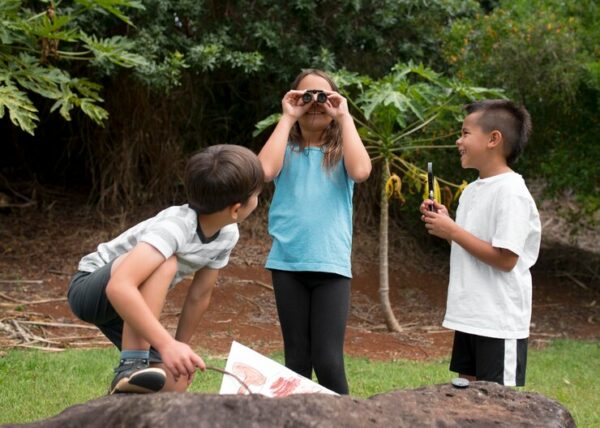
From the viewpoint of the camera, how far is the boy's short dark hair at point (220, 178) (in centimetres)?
314

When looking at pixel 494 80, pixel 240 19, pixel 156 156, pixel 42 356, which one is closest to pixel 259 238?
pixel 156 156

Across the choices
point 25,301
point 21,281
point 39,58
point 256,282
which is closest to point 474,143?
Result: point 39,58

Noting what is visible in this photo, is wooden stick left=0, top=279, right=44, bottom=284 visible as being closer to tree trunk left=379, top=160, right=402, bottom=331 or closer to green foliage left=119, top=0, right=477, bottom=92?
green foliage left=119, top=0, right=477, bottom=92

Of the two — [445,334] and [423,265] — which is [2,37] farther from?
[423,265]

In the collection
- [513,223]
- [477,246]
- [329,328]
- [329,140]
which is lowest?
[329,328]

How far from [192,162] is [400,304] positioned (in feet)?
24.0

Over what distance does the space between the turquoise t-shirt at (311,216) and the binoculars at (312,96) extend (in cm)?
23

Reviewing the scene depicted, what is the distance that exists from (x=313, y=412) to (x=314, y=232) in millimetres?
1615

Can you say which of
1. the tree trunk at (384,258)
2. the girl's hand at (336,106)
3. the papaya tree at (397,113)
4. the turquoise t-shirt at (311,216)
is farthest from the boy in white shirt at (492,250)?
the tree trunk at (384,258)

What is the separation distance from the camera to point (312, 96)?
13.1 feet

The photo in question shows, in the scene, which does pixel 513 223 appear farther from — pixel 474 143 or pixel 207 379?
pixel 207 379

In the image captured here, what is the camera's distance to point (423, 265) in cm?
1164

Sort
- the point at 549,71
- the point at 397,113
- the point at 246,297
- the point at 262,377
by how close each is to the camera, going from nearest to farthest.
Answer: the point at 262,377
the point at 397,113
the point at 549,71
the point at 246,297

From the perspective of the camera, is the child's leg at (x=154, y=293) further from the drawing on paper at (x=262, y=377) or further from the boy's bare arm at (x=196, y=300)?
the boy's bare arm at (x=196, y=300)
